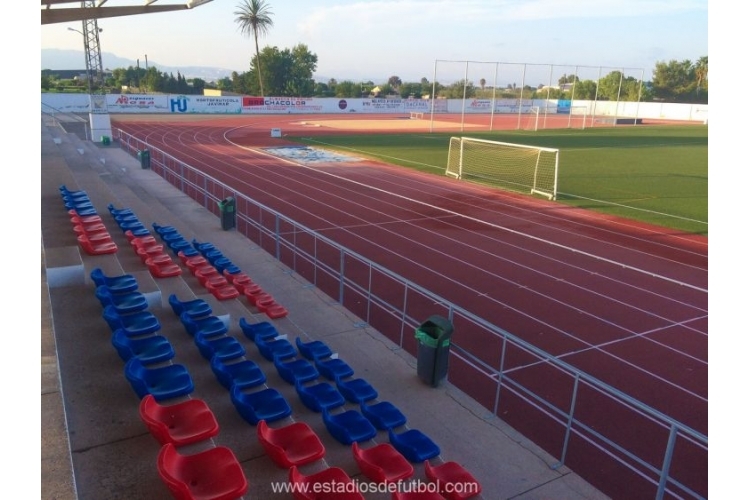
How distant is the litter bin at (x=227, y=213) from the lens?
14.2m

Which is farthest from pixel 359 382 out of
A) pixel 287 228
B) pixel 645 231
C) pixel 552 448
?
pixel 645 231

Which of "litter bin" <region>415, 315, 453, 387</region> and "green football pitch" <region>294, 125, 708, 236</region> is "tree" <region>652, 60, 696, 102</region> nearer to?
"green football pitch" <region>294, 125, 708, 236</region>

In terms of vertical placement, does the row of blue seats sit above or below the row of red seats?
below

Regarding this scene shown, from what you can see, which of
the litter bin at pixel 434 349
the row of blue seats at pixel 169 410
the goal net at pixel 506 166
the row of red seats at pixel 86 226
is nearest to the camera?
the row of blue seats at pixel 169 410

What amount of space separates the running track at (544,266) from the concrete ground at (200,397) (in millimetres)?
1227

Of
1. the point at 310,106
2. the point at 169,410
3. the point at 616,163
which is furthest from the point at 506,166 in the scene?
the point at 310,106

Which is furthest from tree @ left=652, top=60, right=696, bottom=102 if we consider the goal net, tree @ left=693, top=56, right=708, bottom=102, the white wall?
the goal net

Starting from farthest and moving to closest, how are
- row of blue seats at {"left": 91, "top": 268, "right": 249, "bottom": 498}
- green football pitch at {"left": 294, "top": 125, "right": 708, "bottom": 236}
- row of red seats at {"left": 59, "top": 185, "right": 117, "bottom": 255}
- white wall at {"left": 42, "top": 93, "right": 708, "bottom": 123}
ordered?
1. white wall at {"left": 42, "top": 93, "right": 708, "bottom": 123}
2. green football pitch at {"left": 294, "top": 125, "right": 708, "bottom": 236}
3. row of red seats at {"left": 59, "top": 185, "right": 117, "bottom": 255}
4. row of blue seats at {"left": 91, "top": 268, "right": 249, "bottom": 498}

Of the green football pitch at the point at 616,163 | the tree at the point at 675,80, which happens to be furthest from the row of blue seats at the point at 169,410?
the tree at the point at 675,80

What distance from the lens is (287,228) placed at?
15.8 meters

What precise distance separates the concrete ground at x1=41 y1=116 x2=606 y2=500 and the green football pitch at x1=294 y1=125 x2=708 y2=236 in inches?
537

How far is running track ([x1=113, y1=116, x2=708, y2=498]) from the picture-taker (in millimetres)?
8453

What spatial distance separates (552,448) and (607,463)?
2.01 ft

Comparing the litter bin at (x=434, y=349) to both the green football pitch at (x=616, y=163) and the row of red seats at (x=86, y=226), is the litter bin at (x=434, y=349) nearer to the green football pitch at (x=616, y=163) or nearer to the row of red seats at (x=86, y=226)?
the row of red seats at (x=86, y=226)
